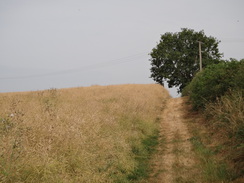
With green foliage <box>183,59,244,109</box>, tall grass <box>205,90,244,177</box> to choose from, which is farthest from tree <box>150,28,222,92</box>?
tall grass <box>205,90,244,177</box>

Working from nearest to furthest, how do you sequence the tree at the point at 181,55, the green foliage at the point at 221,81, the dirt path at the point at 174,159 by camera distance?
the dirt path at the point at 174,159
the green foliage at the point at 221,81
the tree at the point at 181,55

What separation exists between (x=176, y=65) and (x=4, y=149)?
Answer: 98.9ft

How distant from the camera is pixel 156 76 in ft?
111

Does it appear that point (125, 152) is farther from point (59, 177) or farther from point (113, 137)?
point (59, 177)

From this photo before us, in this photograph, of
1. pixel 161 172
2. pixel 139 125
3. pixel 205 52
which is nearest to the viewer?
pixel 161 172

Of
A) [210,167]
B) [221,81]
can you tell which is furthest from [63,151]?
[221,81]

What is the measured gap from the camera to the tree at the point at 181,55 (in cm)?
3122

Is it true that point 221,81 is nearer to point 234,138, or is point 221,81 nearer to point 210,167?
point 234,138

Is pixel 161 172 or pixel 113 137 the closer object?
pixel 161 172

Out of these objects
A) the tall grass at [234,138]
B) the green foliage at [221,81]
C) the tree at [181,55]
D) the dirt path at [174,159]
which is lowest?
the dirt path at [174,159]

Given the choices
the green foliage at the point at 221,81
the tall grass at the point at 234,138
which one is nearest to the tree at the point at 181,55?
the green foliage at the point at 221,81

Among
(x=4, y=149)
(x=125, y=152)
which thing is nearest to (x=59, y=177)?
(x=4, y=149)

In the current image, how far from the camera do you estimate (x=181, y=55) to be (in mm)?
31281

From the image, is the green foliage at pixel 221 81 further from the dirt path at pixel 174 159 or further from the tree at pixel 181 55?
the tree at pixel 181 55
